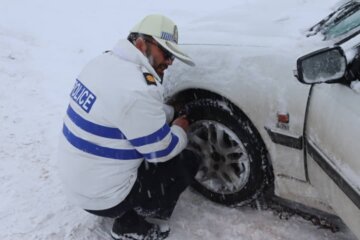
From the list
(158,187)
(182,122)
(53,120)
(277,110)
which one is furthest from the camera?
(53,120)

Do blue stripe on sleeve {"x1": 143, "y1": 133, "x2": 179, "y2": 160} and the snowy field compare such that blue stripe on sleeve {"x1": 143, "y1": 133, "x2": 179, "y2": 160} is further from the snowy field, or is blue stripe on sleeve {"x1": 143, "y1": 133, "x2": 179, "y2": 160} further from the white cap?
the snowy field

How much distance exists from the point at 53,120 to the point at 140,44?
83.6 inches

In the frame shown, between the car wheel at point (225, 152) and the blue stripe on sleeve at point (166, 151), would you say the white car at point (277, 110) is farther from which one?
the blue stripe on sleeve at point (166, 151)

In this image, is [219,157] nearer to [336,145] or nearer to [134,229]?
[134,229]

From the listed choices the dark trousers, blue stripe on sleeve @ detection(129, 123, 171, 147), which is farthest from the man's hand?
blue stripe on sleeve @ detection(129, 123, 171, 147)

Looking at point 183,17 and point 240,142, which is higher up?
point 240,142

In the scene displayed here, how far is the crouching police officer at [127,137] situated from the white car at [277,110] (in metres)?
0.24

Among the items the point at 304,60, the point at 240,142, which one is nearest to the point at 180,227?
the point at 240,142

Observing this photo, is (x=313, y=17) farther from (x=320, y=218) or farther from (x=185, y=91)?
(x=320, y=218)

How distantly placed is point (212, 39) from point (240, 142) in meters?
0.71

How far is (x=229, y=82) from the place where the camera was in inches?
105

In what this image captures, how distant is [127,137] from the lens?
2.45 meters

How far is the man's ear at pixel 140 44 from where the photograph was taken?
2537 millimetres

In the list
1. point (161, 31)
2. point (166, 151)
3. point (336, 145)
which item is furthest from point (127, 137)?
point (336, 145)
